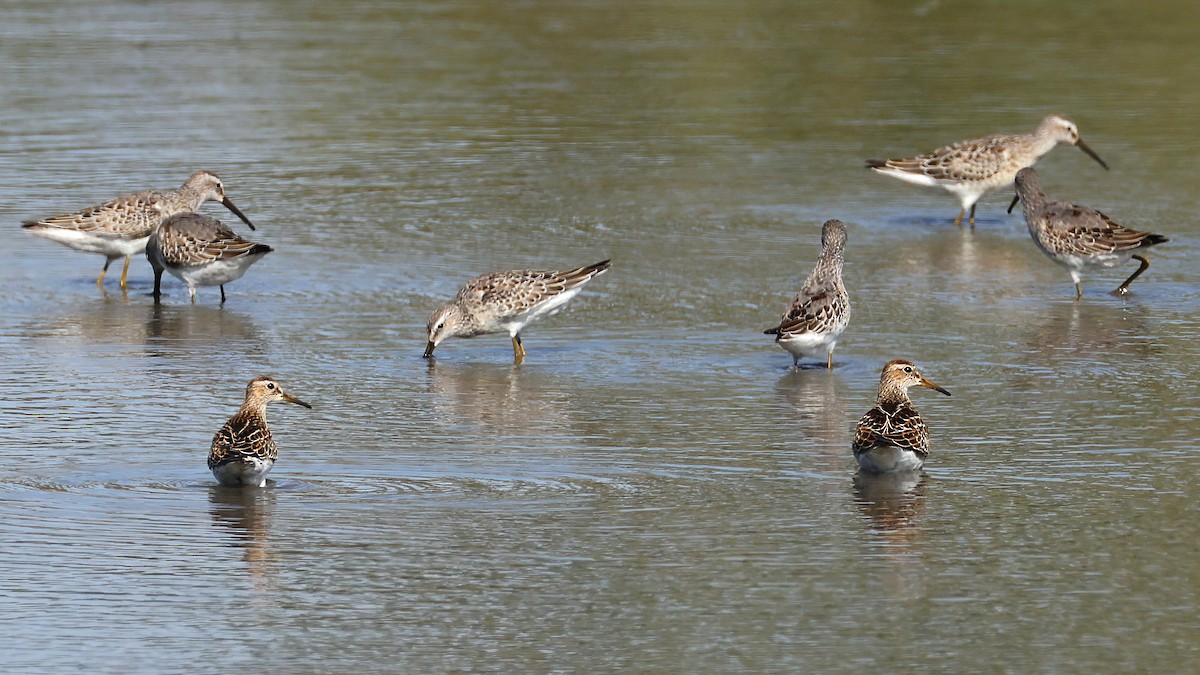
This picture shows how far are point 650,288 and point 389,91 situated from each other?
13.1m

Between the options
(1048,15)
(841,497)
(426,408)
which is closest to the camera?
(841,497)

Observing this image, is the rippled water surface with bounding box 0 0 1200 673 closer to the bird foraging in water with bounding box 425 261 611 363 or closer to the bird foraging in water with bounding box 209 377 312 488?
the bird foraging in water with bounding box 209 377 312 488

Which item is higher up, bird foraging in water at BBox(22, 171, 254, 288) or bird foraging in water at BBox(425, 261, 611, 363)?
bird foraging in water at BBox(22, 171, 254, 288)

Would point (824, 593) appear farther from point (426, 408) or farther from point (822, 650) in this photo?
point (426, 408)

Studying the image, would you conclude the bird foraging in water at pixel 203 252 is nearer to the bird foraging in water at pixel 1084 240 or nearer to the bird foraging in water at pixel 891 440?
the bird foraging in water at pixel 1084 240

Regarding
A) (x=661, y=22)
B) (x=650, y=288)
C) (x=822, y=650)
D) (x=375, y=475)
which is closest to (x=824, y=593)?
(x=822, y=650)

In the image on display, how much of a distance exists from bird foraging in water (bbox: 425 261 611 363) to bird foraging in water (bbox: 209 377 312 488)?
396 centimetres

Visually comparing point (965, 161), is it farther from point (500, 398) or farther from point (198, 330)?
point (500, 398)

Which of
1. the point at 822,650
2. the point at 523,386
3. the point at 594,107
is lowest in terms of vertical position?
the point at 822,650

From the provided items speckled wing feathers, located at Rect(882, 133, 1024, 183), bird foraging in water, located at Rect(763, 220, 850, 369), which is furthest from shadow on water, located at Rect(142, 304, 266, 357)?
speckled wing feathers, located at Rect(882, 133, 1024, 183)

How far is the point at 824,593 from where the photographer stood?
9945 mm

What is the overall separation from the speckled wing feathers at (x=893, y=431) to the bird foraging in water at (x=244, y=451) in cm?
343

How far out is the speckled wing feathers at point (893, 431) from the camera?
11789mm

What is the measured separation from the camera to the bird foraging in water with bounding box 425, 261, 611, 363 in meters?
16.0
